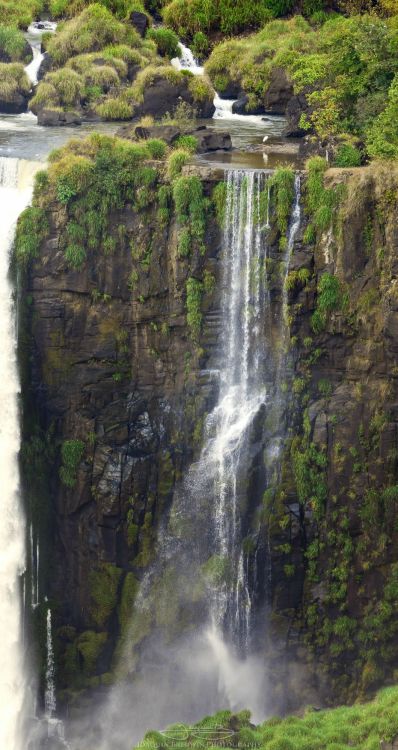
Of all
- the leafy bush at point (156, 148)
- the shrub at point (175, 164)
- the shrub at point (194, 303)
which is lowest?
the shrub at point (194, 303)

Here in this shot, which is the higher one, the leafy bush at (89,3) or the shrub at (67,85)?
the leafy bush at (89,3)

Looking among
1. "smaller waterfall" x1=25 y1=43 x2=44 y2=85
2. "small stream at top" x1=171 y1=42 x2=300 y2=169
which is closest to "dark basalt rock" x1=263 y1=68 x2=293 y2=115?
"small stream at top" x1=171 y1=42 x2=300 y2=169

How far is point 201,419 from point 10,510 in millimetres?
5331

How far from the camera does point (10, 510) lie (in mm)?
25859

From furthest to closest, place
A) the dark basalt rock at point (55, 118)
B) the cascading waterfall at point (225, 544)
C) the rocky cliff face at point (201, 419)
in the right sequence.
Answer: the dark basalt rock at point (55, 118) → the cascading waterfall at point (225, 544) → the rocky cliff face at point (201, 419)

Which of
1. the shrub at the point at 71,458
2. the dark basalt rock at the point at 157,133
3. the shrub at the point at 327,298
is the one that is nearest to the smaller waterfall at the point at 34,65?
the dark basalt rock at the point at 157,133

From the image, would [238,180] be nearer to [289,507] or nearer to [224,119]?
[289,507]

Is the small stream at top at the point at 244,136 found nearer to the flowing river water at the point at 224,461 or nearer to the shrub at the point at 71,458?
the flowing river water at the point at 224,461

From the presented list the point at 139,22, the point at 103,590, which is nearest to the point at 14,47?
the point at 139,22

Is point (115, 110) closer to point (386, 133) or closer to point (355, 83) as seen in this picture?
point (355, 83)

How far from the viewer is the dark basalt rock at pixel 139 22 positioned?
132 ft

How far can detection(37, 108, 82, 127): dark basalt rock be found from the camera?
33.4 m

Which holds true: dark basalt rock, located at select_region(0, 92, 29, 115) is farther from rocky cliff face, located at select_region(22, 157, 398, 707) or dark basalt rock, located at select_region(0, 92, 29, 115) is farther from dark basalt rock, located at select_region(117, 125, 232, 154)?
rocky cliff face, located at select_region(22, 157, 398, 707)

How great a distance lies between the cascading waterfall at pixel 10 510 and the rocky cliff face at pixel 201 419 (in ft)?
1.70
